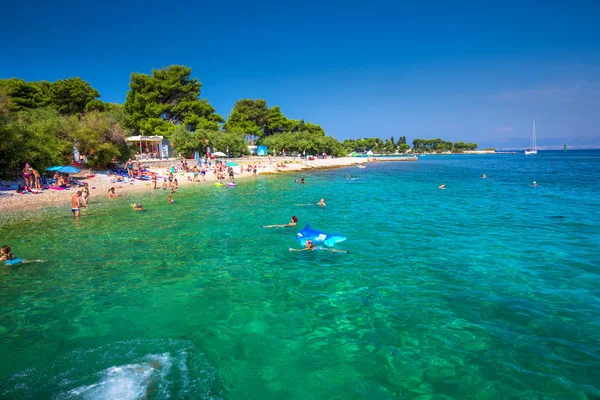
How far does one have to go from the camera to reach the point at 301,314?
7.83 meters

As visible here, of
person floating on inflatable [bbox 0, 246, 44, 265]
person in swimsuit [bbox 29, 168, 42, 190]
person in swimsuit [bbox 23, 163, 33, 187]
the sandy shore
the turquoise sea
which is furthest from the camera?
person in swimsuit [bbox 29, 168, 42, 190]

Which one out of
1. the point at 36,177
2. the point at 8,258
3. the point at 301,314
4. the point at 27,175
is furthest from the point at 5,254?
the point at 36,177

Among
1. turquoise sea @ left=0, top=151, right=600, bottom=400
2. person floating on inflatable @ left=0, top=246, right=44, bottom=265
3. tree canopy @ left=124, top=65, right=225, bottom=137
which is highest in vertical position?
tree canopy @ left=124, top=65, right=225, bottom=137

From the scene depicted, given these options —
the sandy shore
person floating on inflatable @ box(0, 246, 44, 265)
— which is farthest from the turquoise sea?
the sandy shore

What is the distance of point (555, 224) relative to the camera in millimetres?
16703

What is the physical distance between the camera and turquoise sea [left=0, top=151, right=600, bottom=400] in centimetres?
555

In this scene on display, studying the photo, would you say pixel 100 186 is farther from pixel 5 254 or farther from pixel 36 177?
pixel 5 254

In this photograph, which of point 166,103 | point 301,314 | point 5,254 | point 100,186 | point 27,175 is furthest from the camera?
point 166,103

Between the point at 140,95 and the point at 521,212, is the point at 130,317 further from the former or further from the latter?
the point at 140,95

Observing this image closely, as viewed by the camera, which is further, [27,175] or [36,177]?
[36,177]

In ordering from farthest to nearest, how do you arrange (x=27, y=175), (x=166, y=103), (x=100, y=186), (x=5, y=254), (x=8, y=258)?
(x=166, y=103) → (x=100, y=186) → (x=27, y=175) → (x=8, y=258) → (x=5, y=254)

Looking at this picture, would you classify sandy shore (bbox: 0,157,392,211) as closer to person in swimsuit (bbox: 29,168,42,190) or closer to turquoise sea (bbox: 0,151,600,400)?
person in swimsuit (bbox: 29,168,42,190)

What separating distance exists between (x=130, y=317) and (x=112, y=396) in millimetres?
2797

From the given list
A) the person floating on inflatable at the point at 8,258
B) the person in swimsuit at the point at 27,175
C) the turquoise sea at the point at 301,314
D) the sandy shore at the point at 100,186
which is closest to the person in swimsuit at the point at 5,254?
the person floating on inflatable at the point at 8,258
